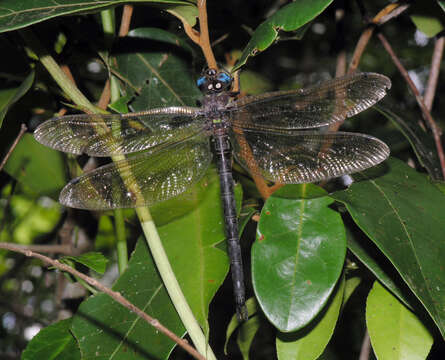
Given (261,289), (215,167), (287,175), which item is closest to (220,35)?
(215,167)

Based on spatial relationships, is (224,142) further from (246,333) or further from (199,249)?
(246,333)

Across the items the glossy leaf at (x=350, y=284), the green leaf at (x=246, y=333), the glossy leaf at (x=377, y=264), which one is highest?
the glossy leaf at (x=377, y=264)

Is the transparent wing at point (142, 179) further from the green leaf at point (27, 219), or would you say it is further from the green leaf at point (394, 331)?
the green leaf at point (27, 219)

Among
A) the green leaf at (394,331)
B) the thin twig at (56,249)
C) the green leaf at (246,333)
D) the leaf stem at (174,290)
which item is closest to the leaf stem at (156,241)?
the leaf stem at (174,290)

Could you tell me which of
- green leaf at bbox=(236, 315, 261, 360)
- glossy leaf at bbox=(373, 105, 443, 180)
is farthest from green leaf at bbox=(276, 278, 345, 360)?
glossy leaf at bbox=(373, 105, 443, 180)

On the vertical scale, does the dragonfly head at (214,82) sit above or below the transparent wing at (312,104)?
above

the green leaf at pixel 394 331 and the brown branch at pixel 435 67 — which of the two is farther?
the brown branch at pixel 435 67

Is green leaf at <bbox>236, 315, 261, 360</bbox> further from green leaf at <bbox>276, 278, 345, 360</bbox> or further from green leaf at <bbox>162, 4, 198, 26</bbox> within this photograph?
green leaf at <bbox>162, 4, 198, 26</bbox>

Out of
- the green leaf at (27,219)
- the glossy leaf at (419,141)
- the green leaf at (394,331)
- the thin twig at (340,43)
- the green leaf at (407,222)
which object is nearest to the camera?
the green leaf at (407,222)
